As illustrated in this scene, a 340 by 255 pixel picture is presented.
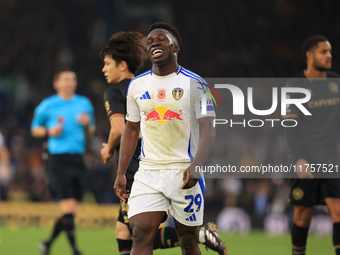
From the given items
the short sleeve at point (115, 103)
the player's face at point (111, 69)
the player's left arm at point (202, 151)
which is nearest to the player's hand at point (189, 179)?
the player's left arm at point (202, 151)

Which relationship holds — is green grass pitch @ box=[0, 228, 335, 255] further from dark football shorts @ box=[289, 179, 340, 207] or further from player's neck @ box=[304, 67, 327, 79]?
player's neck @ box=[304, 67, 327, 79]

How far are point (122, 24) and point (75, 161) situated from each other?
13.5 m

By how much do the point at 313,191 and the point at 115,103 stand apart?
2313 millimetres

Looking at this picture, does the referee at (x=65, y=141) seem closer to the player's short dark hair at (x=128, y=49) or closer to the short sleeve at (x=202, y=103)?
the player's short dark hair at (x=128, y=49)

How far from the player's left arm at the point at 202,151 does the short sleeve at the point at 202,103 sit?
40 millimetres

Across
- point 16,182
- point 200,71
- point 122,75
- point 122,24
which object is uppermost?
point 122,24

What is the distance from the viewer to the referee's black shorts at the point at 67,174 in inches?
289

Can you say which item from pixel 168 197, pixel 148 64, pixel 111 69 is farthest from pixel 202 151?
pixel 148 64

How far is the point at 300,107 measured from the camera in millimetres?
5418

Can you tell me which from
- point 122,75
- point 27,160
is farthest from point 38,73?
point 122,75

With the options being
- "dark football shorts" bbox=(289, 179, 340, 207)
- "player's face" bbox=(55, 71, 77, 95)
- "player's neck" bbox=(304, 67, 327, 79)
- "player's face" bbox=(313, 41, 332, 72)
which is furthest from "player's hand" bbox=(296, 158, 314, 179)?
"player's face" bbox=(55, 71, 77, 95)

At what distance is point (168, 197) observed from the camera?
404cm

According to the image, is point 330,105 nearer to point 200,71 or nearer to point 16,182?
point 16,182

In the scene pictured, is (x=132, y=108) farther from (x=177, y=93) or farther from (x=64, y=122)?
(x=64, y=122)
